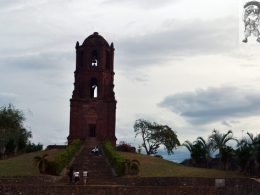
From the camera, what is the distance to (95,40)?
2051 inches

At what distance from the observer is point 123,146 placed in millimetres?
49406

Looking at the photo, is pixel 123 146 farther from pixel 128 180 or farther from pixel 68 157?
pixel 128 180

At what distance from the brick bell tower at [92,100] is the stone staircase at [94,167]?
19.9ft

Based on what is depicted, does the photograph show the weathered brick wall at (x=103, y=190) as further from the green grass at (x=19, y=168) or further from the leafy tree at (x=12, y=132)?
the leafy tree at (x=12, y=132)

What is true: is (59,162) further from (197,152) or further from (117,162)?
(197,152)

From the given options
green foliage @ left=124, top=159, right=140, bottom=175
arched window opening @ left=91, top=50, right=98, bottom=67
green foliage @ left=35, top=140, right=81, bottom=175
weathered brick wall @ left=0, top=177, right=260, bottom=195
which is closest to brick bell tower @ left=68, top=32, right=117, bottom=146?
arched window opening @ left=91, top=50, right=98, bottom=67

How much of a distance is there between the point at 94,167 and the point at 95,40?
692 inches

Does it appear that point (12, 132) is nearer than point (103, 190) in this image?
No

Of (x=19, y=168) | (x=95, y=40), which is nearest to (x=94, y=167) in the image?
(x=19, y=168)

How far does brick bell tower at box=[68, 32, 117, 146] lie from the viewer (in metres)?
51.4

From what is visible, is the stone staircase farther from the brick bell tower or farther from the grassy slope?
the brick bell tower

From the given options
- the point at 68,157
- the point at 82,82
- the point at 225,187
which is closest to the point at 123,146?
the point at 82,82

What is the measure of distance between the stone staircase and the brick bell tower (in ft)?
19.9

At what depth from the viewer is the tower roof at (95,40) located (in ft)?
170
